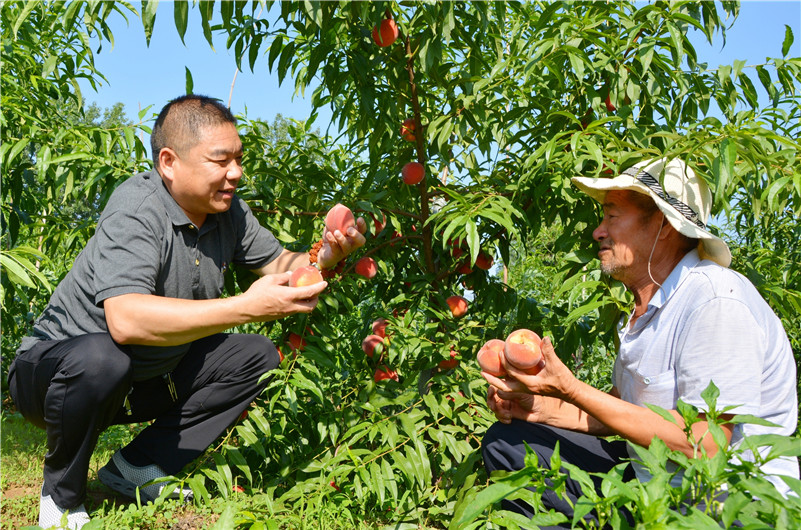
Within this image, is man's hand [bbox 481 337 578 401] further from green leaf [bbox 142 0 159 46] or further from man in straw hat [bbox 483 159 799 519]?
green leaf [bbox 142 0 159 46]

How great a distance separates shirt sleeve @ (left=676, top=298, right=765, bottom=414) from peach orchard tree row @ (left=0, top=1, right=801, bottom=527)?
34 cm

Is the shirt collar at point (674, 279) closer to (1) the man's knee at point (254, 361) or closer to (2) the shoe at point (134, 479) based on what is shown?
(1) the man's knee at point (254, 361)

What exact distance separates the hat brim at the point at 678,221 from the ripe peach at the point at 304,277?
886 millimetres

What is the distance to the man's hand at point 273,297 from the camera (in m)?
2.05

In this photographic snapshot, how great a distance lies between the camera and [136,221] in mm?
2223

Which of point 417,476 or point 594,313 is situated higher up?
point 594,313

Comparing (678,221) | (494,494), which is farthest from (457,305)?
(494,494)

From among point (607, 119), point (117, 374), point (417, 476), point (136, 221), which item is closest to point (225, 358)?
point (117, 374)

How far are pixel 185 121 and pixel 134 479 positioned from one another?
1.31 m

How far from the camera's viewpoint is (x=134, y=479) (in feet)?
8.19

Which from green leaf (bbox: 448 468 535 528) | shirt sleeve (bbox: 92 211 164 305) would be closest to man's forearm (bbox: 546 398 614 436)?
green leaf (bbox: 448 468 535 528)

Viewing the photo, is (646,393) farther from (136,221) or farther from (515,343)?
(136,221)

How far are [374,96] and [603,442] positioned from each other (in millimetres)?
1427

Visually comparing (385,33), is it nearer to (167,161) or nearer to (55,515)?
(167,161)
